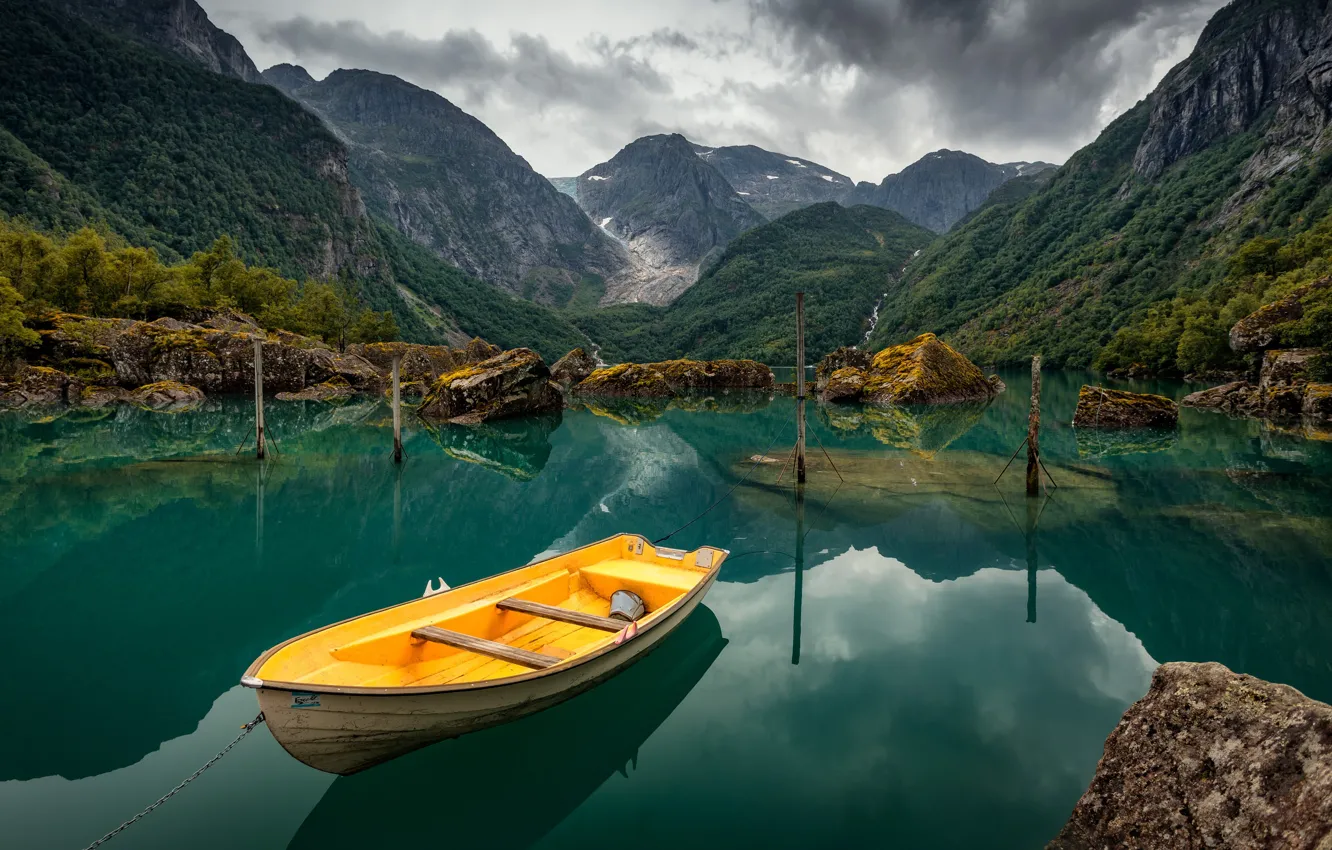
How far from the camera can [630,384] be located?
2682 inches

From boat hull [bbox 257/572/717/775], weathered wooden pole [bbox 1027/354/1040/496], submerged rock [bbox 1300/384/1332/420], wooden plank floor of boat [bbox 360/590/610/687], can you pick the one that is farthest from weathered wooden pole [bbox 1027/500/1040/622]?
submerged rock [bbox 1300/384/1332/420]

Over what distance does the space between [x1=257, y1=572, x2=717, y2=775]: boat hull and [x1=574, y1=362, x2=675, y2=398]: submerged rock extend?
60.4 metres

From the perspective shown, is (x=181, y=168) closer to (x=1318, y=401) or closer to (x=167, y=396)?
(x=167, y=396)

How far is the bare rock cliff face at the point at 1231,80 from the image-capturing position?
120 metres

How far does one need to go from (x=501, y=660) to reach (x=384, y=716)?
1.74m

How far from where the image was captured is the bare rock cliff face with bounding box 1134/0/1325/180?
12006 cm

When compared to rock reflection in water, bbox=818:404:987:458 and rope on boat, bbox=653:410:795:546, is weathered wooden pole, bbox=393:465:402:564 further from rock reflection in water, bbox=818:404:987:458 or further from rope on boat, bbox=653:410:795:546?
rock reflection in water, bbox=818:404:987:458

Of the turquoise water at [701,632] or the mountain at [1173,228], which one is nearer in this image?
the turquoise water at [701,632]

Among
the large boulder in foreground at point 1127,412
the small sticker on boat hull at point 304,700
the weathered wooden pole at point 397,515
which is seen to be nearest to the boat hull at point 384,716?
the small sticker on boat hull at point 304,700

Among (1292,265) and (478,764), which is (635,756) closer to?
(478,764)

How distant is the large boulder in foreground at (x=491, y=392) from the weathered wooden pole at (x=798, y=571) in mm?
28282

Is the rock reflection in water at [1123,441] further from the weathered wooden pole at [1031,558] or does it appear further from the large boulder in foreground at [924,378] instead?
the large boulder in foreground at [924,378]

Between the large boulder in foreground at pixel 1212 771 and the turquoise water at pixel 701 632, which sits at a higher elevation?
the large boulder in foreground at pixel 1212 771

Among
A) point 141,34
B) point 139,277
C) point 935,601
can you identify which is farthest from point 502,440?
point 141,34
